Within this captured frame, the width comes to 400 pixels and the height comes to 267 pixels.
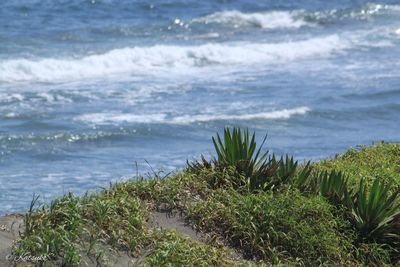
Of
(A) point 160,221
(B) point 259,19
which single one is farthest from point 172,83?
(A) point 160,221

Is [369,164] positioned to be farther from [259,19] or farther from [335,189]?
[259,19]

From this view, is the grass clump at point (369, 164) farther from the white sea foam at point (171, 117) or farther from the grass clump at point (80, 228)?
the white sea foam at point (171, 117)

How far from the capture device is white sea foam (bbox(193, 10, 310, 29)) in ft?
105

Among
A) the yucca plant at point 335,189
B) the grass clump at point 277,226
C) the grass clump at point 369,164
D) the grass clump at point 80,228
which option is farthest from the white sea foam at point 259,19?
the grass clump at point 80,228

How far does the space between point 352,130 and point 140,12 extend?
1728cm

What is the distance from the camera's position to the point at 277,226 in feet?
24.2

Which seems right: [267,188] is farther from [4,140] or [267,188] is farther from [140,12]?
[140,12]

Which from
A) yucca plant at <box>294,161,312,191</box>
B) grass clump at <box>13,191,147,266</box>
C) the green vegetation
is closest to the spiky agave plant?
the green vegetation

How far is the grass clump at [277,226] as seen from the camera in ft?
23.9

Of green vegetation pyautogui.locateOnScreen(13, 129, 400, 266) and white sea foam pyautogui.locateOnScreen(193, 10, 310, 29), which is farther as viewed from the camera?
white sea foam pyautogui.locateOnScreen(193, 10, 310, 29)

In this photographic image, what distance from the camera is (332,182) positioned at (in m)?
7.86

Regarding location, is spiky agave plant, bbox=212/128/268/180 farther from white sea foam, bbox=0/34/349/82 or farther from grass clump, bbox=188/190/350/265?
white sea foam, bbox=0/34/349/82

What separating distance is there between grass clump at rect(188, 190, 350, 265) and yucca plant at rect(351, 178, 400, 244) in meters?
0.17

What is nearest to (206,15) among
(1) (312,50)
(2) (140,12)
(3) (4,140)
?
(2) (140,12)
